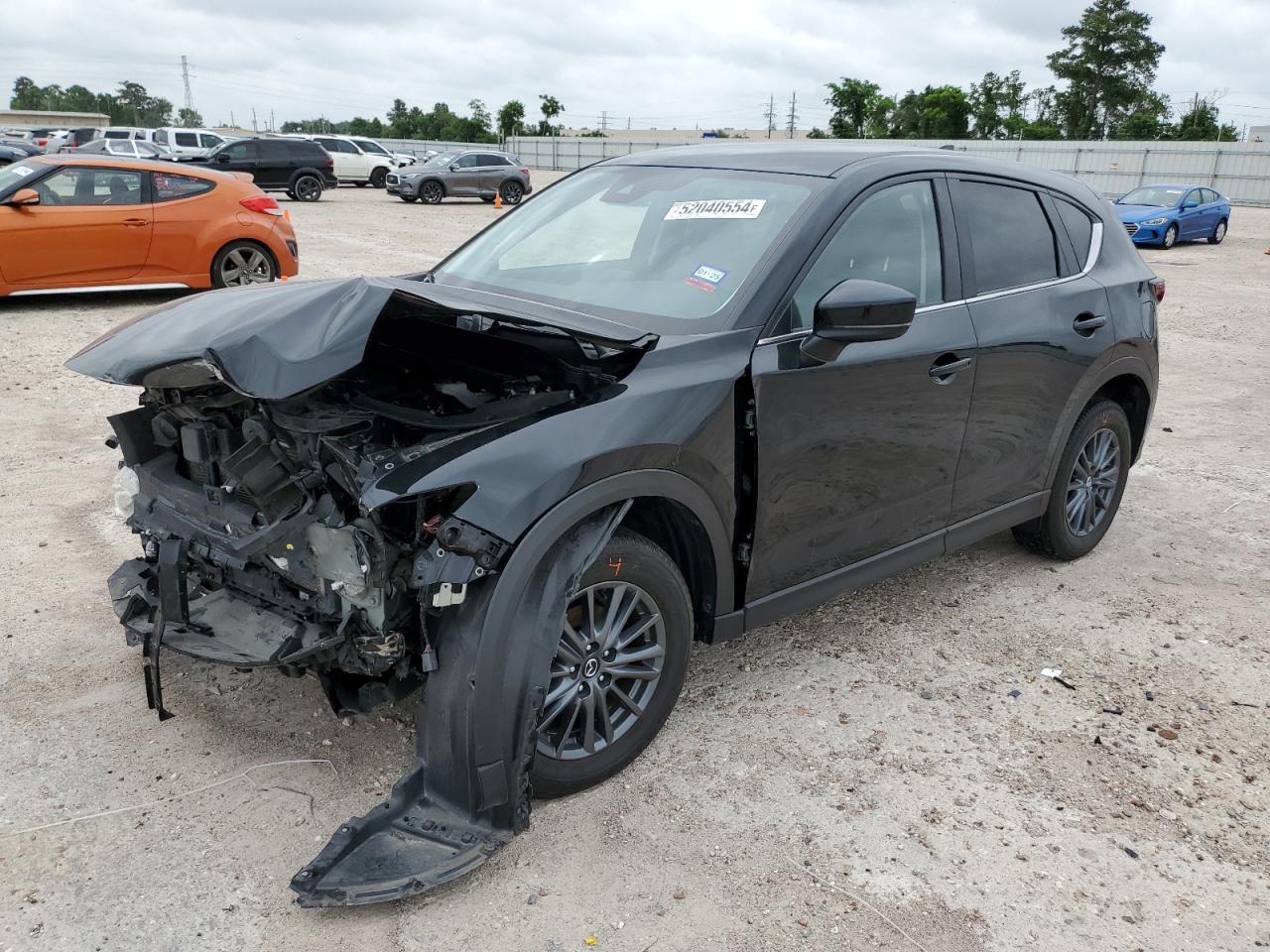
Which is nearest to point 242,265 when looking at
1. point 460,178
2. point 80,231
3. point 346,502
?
point 80,231

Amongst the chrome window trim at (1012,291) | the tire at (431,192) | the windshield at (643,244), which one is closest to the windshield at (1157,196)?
the tire at (431,192)

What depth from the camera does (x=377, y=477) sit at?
2.63 metres

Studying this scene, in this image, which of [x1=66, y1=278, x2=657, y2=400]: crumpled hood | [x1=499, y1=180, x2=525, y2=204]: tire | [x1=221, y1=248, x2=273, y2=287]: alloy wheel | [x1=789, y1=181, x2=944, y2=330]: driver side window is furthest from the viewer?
[x1=499, y1=180, x2=525, y2=204]: tire

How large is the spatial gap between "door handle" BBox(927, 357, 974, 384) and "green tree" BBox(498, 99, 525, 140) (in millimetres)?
73788

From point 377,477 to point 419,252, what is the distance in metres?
14.0

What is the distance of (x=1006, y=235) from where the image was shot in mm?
4203

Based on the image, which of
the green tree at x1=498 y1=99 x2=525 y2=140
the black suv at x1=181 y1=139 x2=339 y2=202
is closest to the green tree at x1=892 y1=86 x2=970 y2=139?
the green tree at x1=498 y1=99 x2=525 y2=140

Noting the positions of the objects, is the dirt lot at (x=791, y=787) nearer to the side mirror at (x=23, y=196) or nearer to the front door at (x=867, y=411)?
the front door at (x=867, y=411)

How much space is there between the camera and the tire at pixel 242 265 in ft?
35.9

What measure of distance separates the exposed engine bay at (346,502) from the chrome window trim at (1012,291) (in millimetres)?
592

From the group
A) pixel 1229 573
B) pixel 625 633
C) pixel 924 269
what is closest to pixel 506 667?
pixel 625 633

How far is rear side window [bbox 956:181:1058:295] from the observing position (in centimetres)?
402

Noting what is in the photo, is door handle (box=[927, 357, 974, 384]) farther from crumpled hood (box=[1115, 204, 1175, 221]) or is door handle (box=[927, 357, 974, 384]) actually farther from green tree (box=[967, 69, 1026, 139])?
green tree (box=[967, 69, 1026, 139])

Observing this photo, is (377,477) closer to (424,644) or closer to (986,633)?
(424,644)
